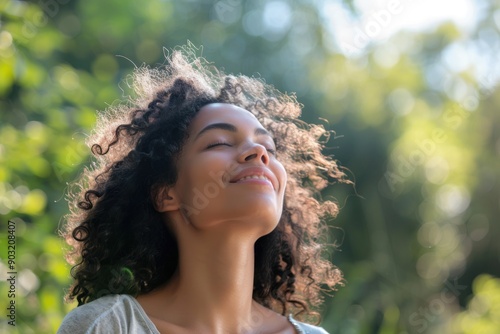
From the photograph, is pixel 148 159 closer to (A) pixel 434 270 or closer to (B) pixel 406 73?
(A) pixel 434 270

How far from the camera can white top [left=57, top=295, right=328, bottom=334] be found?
82.5 inches

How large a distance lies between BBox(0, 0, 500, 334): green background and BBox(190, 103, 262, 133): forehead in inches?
105

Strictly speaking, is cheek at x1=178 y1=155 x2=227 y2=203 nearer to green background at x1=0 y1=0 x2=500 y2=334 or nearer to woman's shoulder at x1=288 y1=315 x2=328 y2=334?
woman's shoulder at x1=288 y1=315 x2=328 y2=334

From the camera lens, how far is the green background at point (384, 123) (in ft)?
21.8

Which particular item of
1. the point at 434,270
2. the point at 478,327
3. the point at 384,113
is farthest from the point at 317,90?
the point at 478,327

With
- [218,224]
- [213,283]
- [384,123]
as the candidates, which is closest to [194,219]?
[218,224]

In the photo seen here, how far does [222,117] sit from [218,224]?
362 millimetres

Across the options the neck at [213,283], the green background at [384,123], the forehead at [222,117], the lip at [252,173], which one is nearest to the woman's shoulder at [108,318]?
the neck at [213,283]

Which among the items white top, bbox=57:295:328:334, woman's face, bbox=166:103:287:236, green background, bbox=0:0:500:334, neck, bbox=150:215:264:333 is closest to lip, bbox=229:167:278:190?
woman's face, bbox=166:103:287:236

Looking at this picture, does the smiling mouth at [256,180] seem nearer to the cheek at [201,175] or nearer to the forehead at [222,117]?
the cheek at [201,175]

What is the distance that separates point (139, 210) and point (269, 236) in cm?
44

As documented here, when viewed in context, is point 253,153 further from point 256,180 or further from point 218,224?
point 218,224

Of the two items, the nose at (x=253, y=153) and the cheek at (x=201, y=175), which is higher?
the nose at (x=253, y=153)

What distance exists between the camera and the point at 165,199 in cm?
240
